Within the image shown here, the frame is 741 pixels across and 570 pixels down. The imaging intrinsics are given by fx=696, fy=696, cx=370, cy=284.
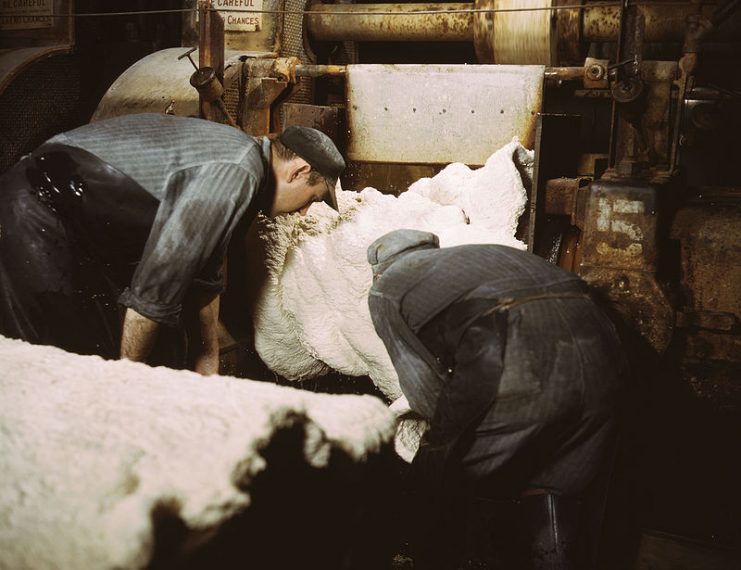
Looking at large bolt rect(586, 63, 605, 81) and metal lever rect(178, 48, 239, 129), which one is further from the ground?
large bolt rect(586, 63, 605, 81)

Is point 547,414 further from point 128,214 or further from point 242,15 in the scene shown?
point 242,15

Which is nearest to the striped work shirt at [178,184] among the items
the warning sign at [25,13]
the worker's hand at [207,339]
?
the worker's hand at [207,339]

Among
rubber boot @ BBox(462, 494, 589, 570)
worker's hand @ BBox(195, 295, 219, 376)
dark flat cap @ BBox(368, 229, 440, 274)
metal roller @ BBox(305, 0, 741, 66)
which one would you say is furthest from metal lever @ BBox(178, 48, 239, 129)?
rubber boot @ BBox(462, 494, 589, 570)

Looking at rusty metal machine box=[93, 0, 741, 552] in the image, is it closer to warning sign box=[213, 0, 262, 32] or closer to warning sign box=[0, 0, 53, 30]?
warning sign box=[213, 0, 262, 32]

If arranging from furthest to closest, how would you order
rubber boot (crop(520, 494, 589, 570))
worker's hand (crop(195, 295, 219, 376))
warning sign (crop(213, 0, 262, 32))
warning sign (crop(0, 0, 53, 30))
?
1. warning sign (crop(0, 0, 53, 30))
2. warning sign (crop(213, 0, 262, 32))
3. worker's hand (crop(195, 295, 219, 376))
4. rubber boot (crop(520, 494, 589, 570))

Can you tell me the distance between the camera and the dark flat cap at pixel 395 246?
104 inches

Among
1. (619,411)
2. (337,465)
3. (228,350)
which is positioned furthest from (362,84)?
(337,465)

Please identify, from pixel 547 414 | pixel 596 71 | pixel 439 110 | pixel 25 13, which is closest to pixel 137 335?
pixel 547 414

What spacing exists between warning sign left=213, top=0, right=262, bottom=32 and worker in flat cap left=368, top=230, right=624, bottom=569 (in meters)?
2.19

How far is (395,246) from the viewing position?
266cm

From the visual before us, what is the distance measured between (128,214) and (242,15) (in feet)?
7.09

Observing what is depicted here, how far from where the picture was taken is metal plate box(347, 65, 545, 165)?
11.4 feet

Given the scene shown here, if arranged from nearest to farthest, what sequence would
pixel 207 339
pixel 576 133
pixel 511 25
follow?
pixel 207 339 < pixel 576 133 < pixel 511 25

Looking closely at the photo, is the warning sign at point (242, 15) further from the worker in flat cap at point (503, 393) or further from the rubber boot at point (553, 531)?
the rubber boot at point (553, 531)
